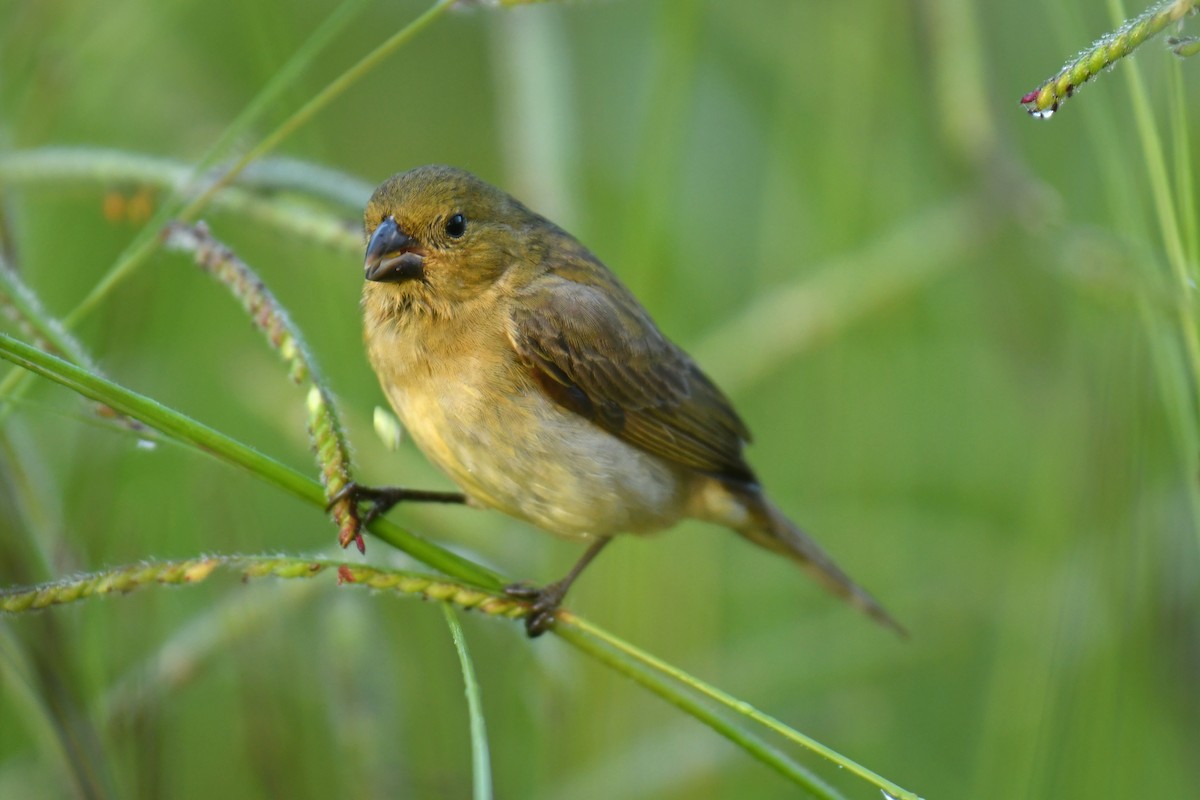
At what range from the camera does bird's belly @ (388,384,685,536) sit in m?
2.59

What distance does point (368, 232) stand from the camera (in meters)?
2.66

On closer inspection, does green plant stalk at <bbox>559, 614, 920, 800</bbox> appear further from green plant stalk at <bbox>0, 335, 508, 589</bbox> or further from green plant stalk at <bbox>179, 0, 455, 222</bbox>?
green plant stalk at <bbox>179, 0, 455, 222</bbox>

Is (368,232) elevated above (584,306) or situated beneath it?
elevated above

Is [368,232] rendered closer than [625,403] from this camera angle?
Yes

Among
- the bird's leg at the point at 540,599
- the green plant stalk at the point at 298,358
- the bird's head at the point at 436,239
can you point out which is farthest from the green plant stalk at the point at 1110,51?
the bird's head at the point at 436,239

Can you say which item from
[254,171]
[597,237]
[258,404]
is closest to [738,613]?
[597,237]

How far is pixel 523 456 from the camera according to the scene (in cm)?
261

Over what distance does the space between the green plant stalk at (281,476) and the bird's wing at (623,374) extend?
2.88 ft

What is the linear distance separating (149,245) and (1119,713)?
185 centimetres

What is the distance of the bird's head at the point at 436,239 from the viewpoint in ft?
8.71

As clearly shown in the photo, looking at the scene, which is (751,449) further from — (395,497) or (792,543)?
(395,497)

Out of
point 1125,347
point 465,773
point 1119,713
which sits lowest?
point 1119,713

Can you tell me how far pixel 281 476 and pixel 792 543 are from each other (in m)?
1.84

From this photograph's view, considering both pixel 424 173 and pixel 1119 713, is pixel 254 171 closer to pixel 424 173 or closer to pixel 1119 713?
pixel 424 173
